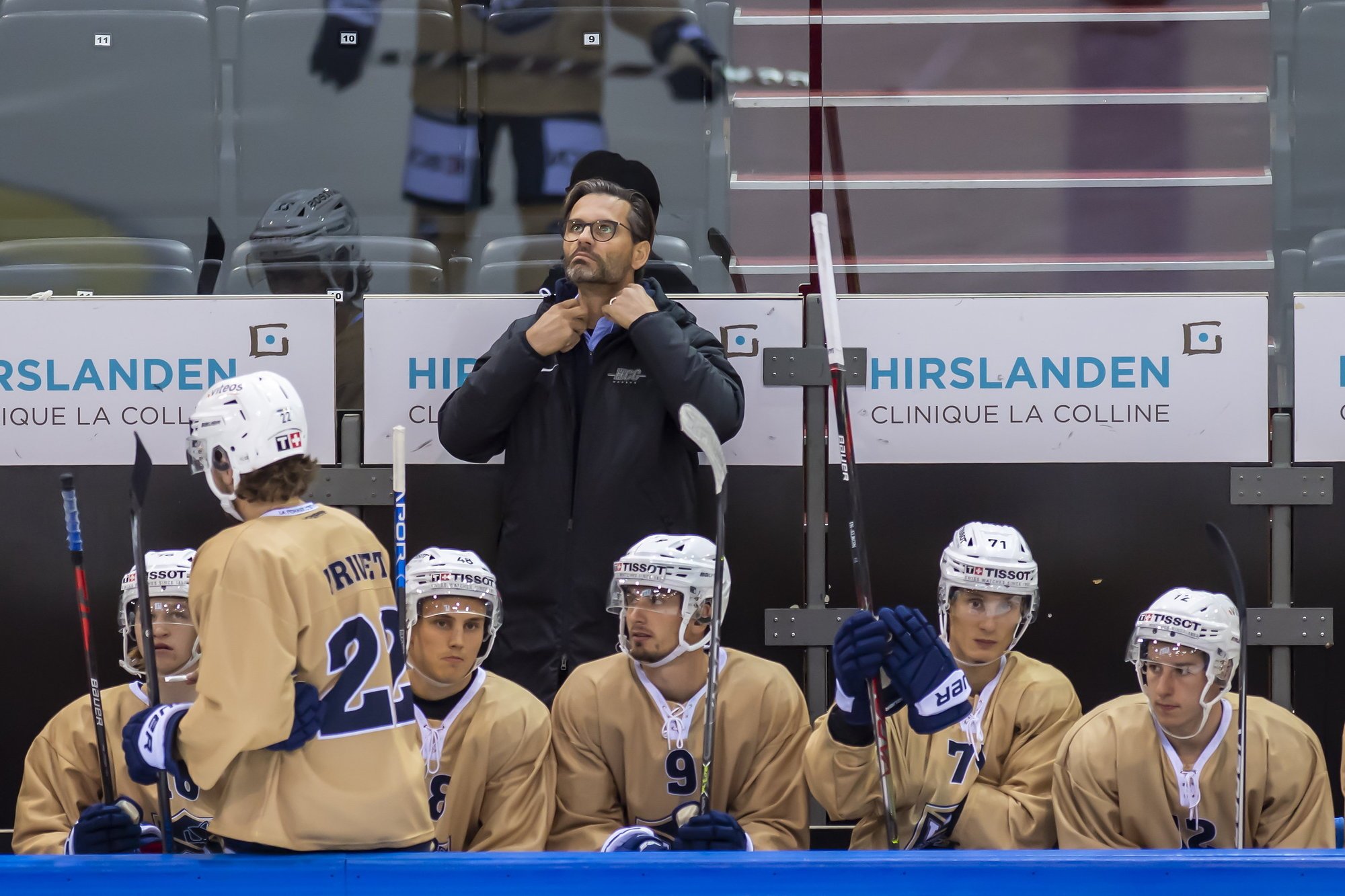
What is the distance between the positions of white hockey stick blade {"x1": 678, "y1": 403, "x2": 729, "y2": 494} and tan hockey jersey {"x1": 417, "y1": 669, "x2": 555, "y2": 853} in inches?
26.3

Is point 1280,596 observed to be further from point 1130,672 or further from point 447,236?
point 447,236

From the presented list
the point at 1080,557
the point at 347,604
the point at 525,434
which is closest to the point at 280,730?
the point at 347,604

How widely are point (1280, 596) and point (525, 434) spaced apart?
167cm

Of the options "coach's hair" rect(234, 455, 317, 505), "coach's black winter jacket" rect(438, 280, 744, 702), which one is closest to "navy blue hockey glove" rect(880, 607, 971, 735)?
"coach's black winter jacket" rect(438, 280, 744, 702)

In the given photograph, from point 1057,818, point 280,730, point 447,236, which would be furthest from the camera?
point 447,236

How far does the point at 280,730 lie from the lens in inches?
91.2

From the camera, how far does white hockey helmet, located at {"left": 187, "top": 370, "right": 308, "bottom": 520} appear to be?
2.44 metres

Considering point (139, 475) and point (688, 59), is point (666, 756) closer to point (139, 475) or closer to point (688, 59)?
point (139, 475)

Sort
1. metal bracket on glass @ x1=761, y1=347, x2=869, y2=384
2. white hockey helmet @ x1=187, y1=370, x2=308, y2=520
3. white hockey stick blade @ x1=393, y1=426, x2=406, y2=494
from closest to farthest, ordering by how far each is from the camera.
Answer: white hockey helmet @ x1=187, y1=370, x2=308, y2=520 < white hockey stick blade @ x1=393, y1=426, x2=406, y2=494 < metal bracket on glass @ x1=761, y1=347, x2=869, y2=384

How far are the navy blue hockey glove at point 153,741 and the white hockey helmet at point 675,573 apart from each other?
99 centimetres

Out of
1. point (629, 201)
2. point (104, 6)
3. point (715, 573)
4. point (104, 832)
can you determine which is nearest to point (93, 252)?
point (104, 6)

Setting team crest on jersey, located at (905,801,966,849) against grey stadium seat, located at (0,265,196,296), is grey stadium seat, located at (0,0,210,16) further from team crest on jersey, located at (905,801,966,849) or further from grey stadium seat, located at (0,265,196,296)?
team crest on jersey, located at (905,801,966,849)

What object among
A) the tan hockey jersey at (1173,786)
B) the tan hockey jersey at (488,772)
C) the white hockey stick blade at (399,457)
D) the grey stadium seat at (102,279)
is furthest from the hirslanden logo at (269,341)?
the tan hockey jersey at (1173,786)

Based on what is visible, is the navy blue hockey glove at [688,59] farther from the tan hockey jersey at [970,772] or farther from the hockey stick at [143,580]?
the hockey stick at [143,580]
